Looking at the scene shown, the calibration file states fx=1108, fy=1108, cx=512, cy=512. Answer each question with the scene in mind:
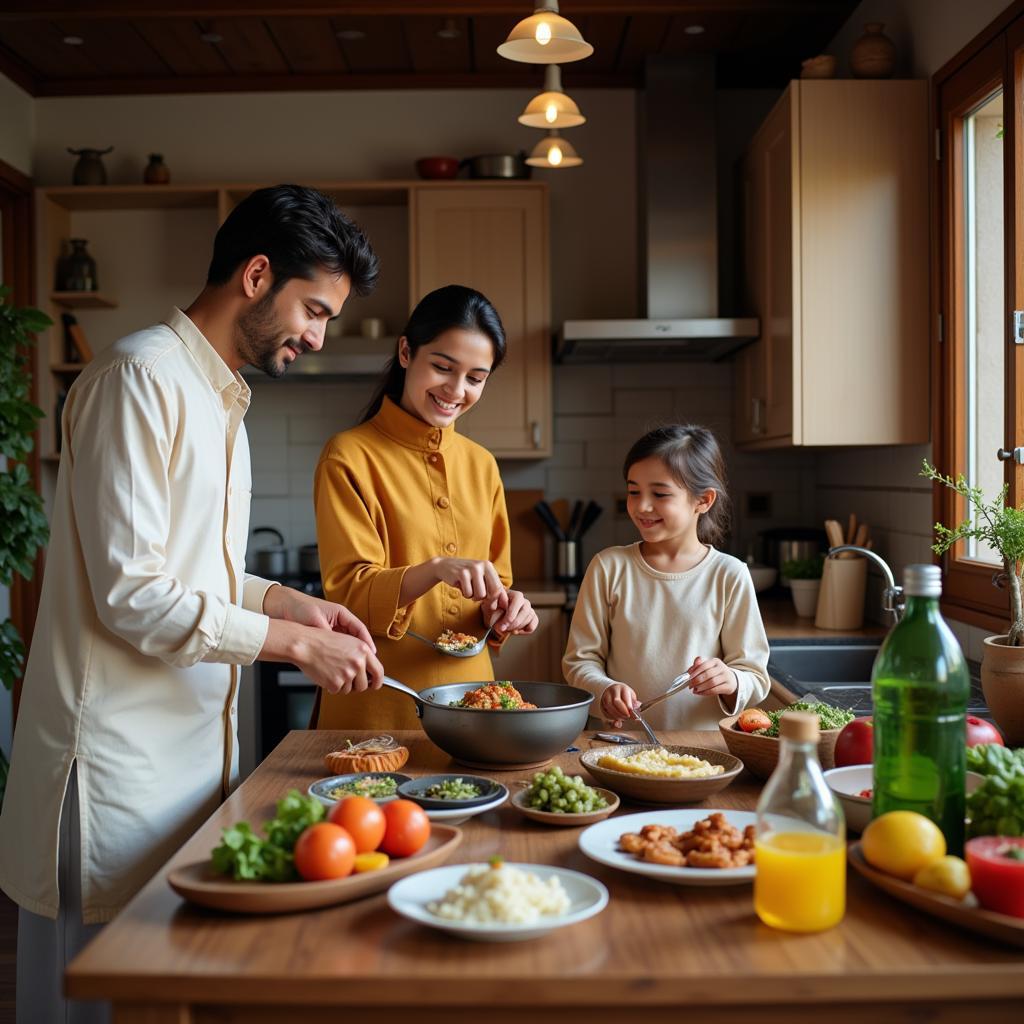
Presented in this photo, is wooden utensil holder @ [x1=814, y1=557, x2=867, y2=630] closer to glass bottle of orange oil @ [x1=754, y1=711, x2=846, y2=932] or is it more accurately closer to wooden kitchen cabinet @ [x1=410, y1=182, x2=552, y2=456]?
wooden kitchen cabinet @ [x1=410, y1=182, x2=552, y2=456]

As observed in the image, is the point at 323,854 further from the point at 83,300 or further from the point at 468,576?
the point at 83,300

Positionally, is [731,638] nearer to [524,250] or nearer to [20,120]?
[524,250]

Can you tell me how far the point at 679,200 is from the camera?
13.2 ft

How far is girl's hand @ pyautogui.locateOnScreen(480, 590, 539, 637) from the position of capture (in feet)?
6.55

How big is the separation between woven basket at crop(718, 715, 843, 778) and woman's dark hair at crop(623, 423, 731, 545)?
0.78m

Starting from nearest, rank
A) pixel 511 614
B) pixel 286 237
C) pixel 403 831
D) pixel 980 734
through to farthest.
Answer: pixel 403 831, pixel 980 734, pixel 286 237, pixel 511 614

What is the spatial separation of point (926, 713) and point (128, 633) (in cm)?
99

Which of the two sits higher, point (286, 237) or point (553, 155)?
point (553, 155)

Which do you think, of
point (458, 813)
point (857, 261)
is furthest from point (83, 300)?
point (458, 813)

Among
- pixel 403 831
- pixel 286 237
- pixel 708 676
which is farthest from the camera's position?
pixel 708 676

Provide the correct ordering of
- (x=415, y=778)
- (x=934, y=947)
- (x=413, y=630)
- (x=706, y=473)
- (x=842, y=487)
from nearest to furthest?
(x=934, y=947), (x=415, y=778), (x=413, y=630), (x=706, y=473), (x=842, y=487)

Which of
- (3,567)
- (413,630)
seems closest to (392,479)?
(413,630)

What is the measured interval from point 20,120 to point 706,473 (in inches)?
132

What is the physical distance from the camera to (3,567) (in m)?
3.12
